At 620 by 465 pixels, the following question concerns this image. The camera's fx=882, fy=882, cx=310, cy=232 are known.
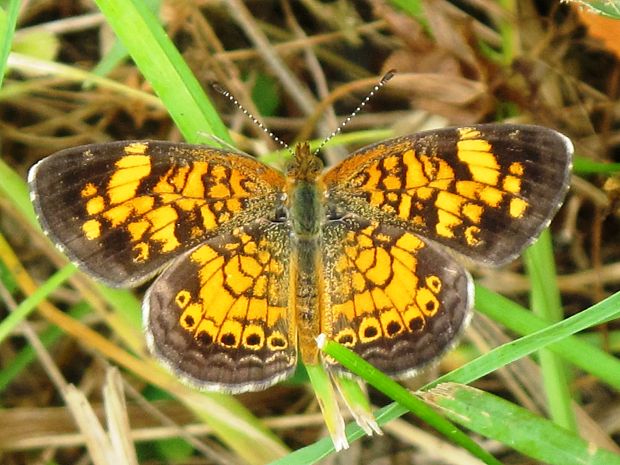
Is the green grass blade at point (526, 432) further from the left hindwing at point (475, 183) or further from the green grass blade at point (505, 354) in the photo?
the left hindwing at point (475, 183)

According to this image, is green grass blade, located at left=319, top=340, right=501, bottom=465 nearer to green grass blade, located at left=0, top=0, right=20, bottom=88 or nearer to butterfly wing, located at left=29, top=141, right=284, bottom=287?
butterfly wing, located at left=29, top=141, right=284, bottom=287

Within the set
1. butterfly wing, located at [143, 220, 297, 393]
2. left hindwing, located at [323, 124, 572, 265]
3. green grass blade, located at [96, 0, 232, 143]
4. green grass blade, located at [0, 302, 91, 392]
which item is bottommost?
green grass blade, located at [0, 302, 91, 392]

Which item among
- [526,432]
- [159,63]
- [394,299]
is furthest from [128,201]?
[526,432]

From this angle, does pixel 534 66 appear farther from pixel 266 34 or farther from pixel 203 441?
pixel 203 441

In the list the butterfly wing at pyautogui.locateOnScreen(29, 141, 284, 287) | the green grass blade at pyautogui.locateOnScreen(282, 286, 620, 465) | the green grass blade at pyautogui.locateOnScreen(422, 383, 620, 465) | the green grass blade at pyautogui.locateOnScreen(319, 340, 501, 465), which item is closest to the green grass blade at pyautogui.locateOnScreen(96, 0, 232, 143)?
the butterfly wing at pyautogui.locateOnScreen(29, 141, 284, 287)

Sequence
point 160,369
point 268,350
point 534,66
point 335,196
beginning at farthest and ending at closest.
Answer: point 534,66 < point 160,369 < point 335,196 < point 268,350

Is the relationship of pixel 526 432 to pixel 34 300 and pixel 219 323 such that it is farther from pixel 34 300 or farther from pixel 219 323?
pixel 34 300

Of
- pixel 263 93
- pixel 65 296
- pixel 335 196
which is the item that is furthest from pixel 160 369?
pixel 263 93
